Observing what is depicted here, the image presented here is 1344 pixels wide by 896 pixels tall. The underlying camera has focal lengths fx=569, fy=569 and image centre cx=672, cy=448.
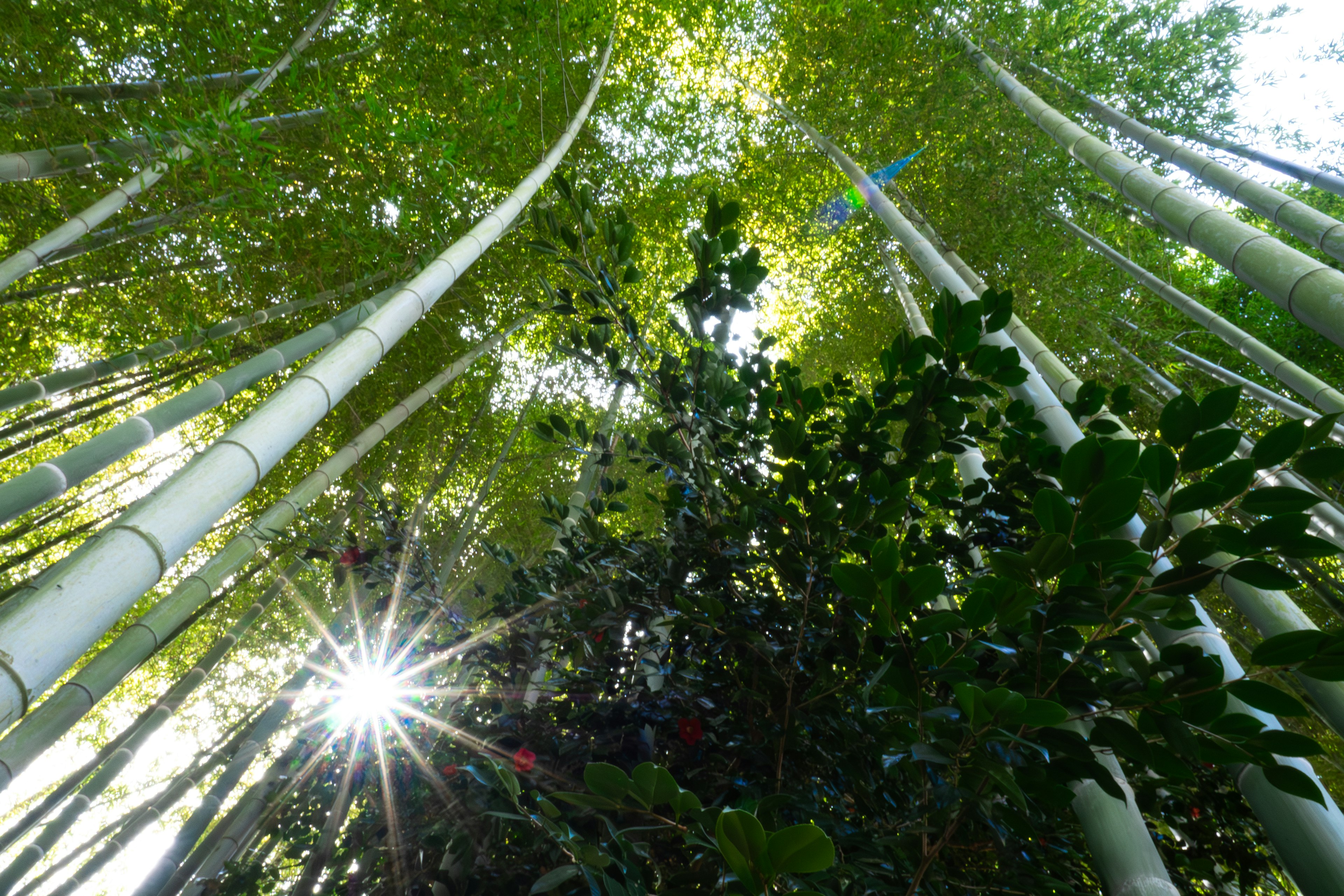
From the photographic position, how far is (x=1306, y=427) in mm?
688

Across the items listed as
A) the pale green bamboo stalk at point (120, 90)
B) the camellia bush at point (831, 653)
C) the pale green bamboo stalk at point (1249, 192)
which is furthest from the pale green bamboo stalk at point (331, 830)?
the pale green bamboo stalk at point (120, 90)

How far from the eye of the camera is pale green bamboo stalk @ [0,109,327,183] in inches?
89.9

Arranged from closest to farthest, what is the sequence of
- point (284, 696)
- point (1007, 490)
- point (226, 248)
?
point (1007, 490) < point (284, 696) < point (226, 248)

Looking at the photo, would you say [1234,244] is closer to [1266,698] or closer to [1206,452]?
[1206,452]

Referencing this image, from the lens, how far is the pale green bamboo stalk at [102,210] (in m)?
2.23

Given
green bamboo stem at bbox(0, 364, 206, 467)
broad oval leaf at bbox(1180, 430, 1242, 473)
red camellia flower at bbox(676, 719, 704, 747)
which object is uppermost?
green bamboo stem at bbox(0, 364, 206, 467)

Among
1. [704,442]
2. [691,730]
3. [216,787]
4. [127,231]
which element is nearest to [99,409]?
[127,231]

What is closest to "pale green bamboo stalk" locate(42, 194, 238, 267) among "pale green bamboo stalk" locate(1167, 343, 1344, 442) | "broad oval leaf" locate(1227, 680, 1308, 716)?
"broad oval leaf" locate(1227, 680, 1308, 716)

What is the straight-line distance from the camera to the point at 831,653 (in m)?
1.06

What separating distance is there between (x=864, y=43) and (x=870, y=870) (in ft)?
14.5

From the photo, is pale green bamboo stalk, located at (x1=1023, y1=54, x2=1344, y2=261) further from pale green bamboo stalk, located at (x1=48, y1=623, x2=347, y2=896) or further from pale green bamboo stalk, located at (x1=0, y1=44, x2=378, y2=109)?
pale green bamboo stalk, located at (x1=0, y1=44, x2=378, y2=109)

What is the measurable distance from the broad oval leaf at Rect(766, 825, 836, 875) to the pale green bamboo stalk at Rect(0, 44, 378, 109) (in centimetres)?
359

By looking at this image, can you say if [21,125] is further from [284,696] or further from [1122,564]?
[1122,564]

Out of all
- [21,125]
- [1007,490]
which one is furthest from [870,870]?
[21,125]
